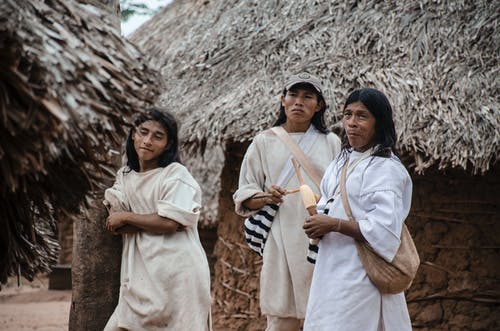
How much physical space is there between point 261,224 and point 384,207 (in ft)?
3.72

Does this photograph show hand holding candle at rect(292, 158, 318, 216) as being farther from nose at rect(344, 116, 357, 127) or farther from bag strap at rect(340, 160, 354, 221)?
nose at rect(344, 116, 357, 127)

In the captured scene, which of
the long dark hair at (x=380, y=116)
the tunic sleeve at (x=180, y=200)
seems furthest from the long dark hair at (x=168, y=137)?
the long dark hair at (x=380, y=116)

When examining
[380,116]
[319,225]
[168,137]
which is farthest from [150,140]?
[380,116]

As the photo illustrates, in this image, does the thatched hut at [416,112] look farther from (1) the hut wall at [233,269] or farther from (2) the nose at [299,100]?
(2) the nose at [299,100]

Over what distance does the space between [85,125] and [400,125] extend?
3.79 meters

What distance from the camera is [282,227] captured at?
448cm

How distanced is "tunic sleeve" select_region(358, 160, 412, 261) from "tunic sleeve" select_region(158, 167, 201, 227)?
97cm

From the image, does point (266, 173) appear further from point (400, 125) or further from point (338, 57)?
point (338, 57)

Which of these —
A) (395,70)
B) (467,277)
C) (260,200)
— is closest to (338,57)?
(395,70)

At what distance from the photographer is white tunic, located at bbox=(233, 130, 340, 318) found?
441 cm

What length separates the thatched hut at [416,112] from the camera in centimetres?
605

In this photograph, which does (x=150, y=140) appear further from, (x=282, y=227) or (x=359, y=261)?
(x=359, y=261)

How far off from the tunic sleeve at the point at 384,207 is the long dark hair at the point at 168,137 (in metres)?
1.20

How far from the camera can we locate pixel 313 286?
3.72 metres
